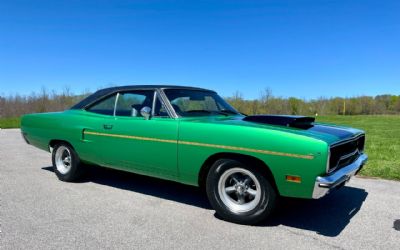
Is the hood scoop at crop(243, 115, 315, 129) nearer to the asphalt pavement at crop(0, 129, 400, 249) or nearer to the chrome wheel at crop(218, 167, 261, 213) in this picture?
the chrome wheel at crop(218, 167, 261, 213)

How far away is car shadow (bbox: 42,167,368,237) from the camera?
3979 mm

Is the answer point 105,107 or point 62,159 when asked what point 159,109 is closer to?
point 105,107

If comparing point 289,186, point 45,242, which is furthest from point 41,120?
point 289,186

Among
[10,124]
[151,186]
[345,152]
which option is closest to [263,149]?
[345,152]

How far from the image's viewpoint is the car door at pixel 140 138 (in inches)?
174

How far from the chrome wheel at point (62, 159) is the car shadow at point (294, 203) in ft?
→ 1.27

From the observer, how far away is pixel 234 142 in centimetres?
386

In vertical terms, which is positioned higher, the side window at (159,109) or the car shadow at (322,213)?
the side window at (159,109)

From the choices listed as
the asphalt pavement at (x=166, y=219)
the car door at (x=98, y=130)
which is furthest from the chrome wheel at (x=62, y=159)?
the car door at (x=98, y=130)

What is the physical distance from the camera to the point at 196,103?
505 cm

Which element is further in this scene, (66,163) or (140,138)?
(66,163)

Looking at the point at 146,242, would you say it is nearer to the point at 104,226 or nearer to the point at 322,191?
the point at 104,226

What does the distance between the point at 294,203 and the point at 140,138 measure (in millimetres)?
2315

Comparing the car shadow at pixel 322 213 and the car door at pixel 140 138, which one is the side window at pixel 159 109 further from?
the car shadow at pixel 322 213
